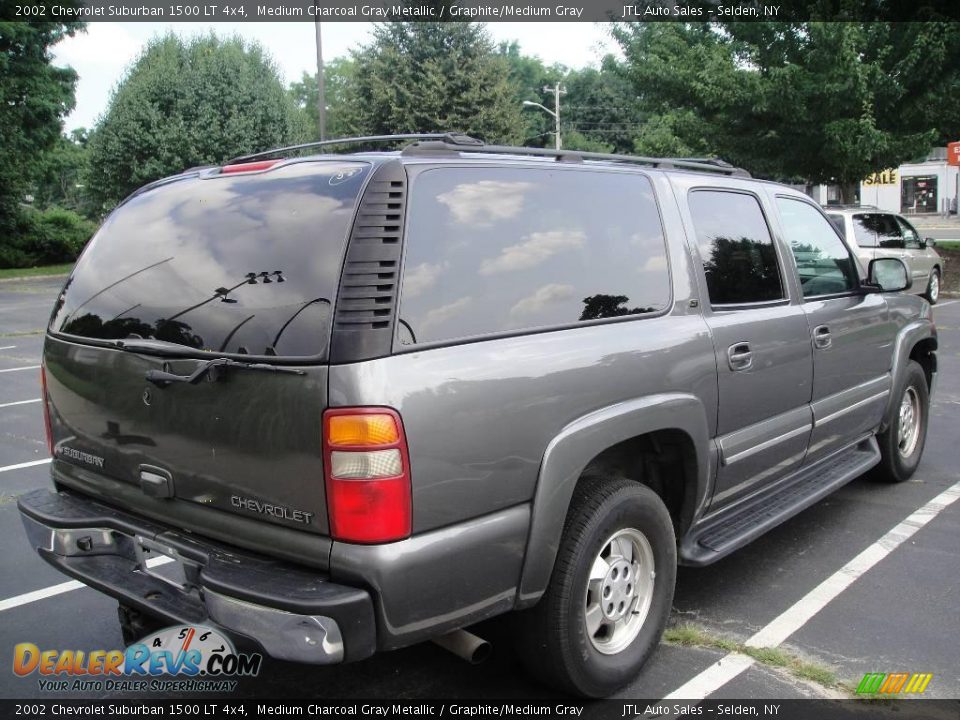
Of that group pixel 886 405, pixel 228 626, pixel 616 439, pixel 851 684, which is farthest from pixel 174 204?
pixel 886 405

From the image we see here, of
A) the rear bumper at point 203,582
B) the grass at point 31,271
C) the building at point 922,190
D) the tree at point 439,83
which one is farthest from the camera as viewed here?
the building at point 922,190

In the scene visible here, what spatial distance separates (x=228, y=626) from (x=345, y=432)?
2.23 feet

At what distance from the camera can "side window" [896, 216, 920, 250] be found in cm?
1516

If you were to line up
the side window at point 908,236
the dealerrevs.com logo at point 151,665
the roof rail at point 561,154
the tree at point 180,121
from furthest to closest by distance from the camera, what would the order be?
the tree at point 180,121
the side window at point 908,236
the dealerrevs.com logo at point 151,665
the roof rail at point 561,154

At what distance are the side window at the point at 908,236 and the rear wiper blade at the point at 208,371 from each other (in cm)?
1508

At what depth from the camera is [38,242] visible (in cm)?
3153

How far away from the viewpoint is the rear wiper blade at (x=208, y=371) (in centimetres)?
249

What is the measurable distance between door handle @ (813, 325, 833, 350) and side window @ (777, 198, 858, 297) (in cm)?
19

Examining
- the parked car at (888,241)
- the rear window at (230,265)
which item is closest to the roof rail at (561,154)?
the rear window at (230,265)

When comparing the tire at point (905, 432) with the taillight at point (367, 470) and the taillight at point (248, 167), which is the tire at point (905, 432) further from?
the taillight at point (248, 167)

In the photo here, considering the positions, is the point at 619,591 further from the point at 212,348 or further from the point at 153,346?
the point at 153,346

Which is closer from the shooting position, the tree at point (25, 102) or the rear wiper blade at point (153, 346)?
the rear wiper blade at point (153, 346)

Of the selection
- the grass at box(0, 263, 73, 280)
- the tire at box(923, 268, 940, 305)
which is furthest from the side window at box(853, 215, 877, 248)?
the grass at box(0, 263, 73, 280)

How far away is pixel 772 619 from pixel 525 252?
2.02 metres
